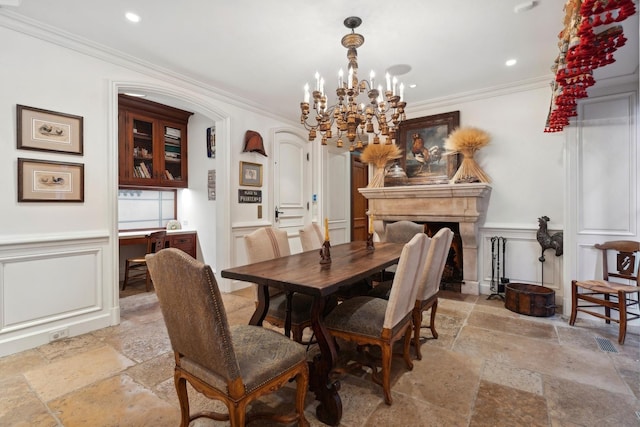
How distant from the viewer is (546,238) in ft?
11.1

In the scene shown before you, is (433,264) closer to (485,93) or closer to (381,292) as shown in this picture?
(381,292)

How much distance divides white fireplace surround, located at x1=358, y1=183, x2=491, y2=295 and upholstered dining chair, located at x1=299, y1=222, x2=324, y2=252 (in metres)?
1.53

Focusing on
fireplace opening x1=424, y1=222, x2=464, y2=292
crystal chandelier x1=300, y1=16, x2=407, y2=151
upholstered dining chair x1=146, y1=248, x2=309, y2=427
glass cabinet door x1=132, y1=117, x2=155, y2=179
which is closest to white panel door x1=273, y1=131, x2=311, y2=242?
glass cabinet door x1=132, y1=117, x2=155, y2=179

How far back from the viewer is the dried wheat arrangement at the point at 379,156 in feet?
14.3

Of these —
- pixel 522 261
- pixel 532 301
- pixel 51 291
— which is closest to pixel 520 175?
pixel 522 261

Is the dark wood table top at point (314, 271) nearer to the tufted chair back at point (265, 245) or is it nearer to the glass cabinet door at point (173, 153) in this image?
the tufted chair back at point (265, 245)

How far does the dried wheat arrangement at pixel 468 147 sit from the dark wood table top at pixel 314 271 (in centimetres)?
180

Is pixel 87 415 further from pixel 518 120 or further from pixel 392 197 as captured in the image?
pixel 518 120

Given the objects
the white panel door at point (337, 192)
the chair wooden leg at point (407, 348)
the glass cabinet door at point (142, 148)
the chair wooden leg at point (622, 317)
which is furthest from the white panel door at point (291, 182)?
the chair wooden leg at point (622, 317)

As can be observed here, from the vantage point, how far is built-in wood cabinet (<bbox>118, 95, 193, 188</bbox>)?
427 cm

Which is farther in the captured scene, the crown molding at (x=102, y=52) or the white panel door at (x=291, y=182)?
the white panel door at (x=291, y=182)

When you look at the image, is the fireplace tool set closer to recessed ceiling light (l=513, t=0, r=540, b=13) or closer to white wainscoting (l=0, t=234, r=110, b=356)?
recessed ceiling light (l=513, t=0, r=540, b=13)

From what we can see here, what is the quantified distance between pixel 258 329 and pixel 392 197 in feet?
10.1

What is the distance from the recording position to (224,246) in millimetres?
4008
